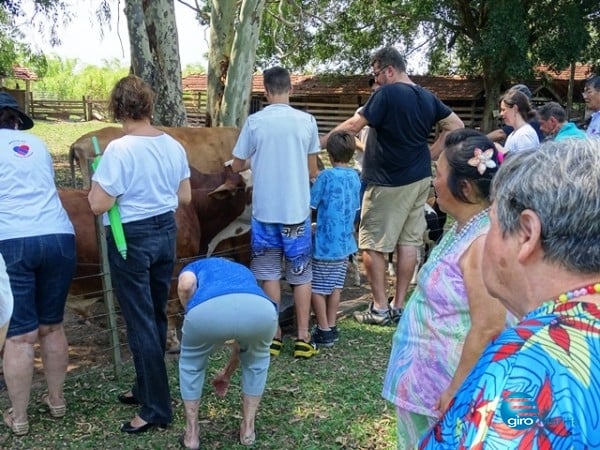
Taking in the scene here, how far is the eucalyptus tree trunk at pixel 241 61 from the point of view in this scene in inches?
313

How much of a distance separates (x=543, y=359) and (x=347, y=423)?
2900 mm

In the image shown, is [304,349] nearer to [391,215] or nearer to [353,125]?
[391,215]

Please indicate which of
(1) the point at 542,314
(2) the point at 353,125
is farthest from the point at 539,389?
(2) the point at 353,125

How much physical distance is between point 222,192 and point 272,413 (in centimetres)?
217

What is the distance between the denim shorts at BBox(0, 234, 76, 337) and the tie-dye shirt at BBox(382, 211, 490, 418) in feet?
6.30

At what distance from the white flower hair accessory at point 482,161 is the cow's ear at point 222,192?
135 inches

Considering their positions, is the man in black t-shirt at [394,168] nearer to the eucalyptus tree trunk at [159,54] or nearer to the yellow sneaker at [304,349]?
the yellow sneaker at [304,349]

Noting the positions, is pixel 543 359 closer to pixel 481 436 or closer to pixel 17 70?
pixel 481 436

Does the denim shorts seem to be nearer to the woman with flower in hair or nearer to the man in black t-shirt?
the woman with flower in hair

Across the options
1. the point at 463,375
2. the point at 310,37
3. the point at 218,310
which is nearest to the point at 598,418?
the point at 463,375

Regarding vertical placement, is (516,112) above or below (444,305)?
above

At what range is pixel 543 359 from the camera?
42.9 inches

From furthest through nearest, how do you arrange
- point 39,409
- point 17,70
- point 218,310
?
1. point 17,70
2. point 39,409
3. point 218,310

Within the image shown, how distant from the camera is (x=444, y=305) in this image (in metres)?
2.35
